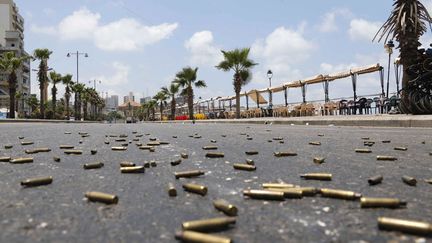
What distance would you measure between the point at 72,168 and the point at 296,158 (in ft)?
7.80

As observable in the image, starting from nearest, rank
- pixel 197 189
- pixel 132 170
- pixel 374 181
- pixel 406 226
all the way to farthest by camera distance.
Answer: pixel 406 226, pixel 197 189, pixel 374 181, pixel 132 170

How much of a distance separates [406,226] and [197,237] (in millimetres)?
928

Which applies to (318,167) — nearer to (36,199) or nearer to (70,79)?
(36,199)

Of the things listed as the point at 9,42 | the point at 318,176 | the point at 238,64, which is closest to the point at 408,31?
the point at 318,176

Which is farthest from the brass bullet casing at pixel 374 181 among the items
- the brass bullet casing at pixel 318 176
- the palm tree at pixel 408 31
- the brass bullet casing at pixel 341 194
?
the palm tree at pixel 408 31

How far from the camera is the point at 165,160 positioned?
477 cm

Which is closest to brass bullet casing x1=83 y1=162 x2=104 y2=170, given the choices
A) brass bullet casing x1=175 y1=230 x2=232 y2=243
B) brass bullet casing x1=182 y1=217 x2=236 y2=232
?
brass bullet casing x1=182 y1=217 x2=236 y2=232

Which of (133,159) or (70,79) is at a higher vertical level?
(70,79)

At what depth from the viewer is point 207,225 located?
2.00 metres

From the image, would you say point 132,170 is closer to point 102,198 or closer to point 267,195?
point 102,198

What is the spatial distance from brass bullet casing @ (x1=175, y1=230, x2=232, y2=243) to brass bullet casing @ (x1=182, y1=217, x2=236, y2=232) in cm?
7

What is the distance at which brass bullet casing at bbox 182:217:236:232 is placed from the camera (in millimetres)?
1983

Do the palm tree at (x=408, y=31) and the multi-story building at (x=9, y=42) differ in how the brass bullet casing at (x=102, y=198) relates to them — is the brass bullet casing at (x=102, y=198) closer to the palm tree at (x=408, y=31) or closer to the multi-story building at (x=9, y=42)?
the palm tree at (x=408, y=31)

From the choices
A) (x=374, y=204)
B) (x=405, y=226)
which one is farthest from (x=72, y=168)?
(x=405, y=226)
